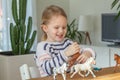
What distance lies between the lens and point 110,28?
478 cm

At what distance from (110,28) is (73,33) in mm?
898

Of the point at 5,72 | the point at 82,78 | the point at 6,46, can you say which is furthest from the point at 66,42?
the point at 6,46

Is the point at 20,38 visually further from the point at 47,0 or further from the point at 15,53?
the point at 47,0

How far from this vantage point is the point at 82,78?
910mm

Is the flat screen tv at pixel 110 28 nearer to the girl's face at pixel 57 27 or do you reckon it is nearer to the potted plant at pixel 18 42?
the potted plant at pixel 18 42

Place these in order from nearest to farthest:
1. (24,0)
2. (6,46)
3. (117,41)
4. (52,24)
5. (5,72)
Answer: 1. (52,24)
2. (5,72)
3. (24,0)
4. (117,41)
5. (6,46)

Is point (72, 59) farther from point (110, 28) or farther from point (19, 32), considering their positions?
point (110, 28)

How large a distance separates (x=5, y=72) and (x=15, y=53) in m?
0.45

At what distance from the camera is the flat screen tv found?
464 cm

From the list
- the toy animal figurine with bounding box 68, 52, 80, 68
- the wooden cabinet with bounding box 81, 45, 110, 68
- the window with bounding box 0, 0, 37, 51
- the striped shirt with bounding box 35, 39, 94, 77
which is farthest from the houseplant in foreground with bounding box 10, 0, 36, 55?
the toy animal figurine with bounding box 68, 52, 80, 68

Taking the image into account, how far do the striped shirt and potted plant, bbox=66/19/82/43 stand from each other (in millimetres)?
4052

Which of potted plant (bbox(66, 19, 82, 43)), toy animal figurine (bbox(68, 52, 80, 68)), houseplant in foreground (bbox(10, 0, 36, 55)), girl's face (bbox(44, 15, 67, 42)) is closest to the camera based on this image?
toy animal figurine (bbox(68, 52, 80, 68))

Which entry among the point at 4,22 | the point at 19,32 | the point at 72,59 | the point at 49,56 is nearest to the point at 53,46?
the point at 49,56

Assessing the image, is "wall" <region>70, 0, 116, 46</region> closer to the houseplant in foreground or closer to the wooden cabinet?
the wooden cabinet
